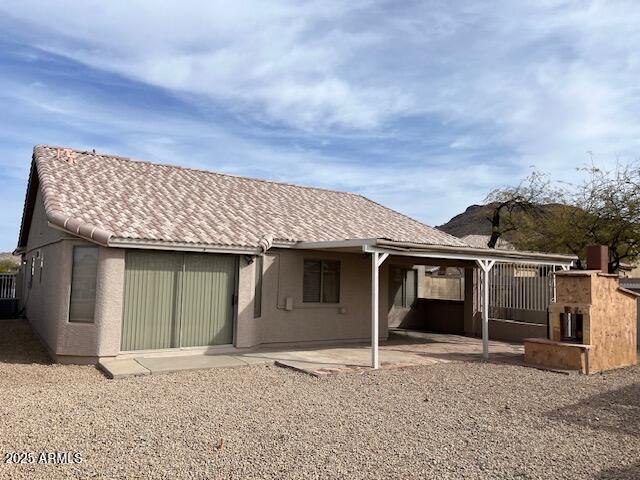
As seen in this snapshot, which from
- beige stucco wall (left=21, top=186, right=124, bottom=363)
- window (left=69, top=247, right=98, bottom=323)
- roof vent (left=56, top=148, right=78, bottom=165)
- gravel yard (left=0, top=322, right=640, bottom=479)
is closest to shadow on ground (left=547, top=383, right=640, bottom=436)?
gravel yard (left=0, top=322, right=640, bottom=479)

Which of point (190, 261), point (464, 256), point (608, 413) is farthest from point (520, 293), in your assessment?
point (190, 261)

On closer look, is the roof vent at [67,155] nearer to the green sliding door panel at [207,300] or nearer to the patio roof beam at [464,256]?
the green sliding door panel at [207,300]

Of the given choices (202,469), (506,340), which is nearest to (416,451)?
Answer: (202,469)

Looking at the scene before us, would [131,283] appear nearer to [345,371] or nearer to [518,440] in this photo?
[345,371]

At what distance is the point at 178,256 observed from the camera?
443 inches

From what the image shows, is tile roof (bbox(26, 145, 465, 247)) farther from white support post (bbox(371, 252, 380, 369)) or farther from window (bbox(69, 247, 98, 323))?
white support post (bbox(371, 252, 380, 369))

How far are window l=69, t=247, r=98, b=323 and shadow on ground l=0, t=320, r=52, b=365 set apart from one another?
123 cm

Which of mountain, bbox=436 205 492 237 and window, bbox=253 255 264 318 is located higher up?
mountain, bbox=436 205 492 237

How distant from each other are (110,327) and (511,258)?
9191 mm

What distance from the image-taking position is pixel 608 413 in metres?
7.52

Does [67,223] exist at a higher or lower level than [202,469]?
higher

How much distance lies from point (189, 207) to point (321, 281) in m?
3.78

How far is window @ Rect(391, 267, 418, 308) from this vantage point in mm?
19469

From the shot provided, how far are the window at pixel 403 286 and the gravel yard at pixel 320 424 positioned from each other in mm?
9488
